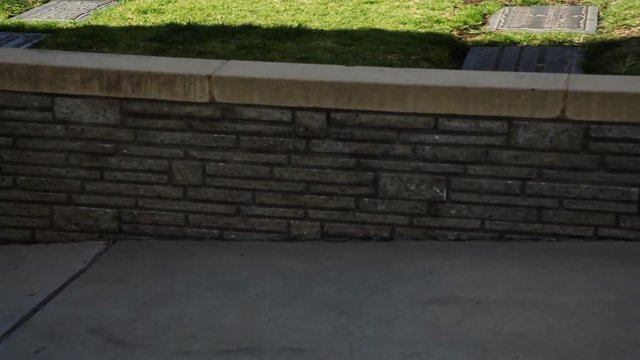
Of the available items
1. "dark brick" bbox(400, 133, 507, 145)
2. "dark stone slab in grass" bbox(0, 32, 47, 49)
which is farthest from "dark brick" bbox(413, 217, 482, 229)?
"dark stone slab in grass" bbox(0, 32, 47, 49)

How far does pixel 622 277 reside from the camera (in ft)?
13.0

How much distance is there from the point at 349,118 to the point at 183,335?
1.25m

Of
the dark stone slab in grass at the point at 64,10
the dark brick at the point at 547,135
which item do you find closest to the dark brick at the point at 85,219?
the dark brick at the point at 547,135

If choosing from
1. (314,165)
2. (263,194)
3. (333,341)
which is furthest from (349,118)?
(333,341)

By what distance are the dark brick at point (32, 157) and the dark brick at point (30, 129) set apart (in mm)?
93

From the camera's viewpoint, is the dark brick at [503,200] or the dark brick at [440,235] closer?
the dark brick at [503,200]

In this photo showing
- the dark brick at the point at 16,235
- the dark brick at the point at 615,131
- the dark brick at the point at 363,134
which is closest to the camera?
the dark brick at the point at 615,131

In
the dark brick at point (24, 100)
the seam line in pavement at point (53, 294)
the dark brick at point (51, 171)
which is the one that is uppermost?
the dark brick at point (24, 100)

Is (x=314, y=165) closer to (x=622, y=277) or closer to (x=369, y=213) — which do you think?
(x=369, y=213)

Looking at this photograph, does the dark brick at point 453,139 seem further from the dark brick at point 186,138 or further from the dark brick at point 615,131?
the dark brick at point 186,138

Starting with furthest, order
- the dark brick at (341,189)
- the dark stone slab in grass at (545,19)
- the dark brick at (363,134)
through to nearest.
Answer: the dark stone slab in grass at (545,19) → the dark brick at (341,189) → the dark brick at (363,134)

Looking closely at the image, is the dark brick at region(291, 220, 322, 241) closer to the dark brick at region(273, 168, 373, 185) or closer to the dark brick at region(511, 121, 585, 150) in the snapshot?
the dark brick at region(273, 168, 373, 185)

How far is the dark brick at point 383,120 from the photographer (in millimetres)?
4258

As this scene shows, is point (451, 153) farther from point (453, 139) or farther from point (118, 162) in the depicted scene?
point (118, 162)
